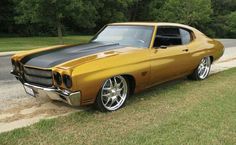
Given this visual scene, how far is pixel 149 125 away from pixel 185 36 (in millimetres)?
3228

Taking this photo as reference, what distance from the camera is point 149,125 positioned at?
15.4 ft

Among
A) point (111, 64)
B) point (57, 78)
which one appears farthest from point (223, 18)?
point (57, 78)

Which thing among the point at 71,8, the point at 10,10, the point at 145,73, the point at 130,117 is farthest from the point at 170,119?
the point at 10,10

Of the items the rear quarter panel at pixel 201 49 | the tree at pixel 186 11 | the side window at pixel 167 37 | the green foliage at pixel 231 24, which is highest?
the side window at pixel 167 37

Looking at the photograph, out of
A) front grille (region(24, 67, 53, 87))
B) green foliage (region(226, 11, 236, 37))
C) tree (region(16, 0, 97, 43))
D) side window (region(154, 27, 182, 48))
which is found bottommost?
green foliage (region(226, 11, 236, 37))

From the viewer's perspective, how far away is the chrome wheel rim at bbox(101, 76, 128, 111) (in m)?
5.28

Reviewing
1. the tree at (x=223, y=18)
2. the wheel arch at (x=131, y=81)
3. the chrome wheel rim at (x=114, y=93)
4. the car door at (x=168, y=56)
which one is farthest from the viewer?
the tree at (x=223, y=18)

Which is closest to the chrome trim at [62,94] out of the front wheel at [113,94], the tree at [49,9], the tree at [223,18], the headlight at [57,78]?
the headlight at [57,78]

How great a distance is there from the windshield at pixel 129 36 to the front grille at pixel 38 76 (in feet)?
5.98

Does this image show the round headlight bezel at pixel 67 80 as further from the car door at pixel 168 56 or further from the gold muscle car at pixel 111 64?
the car door at pixel 168 56

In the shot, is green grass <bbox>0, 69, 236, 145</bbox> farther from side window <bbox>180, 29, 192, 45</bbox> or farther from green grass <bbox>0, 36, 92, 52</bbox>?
green grass <bbox>0, 36, 92, 52</bbox>

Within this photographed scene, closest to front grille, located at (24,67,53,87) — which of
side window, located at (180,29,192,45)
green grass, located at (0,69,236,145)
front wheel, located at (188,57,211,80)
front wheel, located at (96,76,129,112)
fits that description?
green grass, located at (0,69,236,145)

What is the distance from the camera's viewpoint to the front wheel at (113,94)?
518 cm

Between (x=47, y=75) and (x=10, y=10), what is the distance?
36.0m
